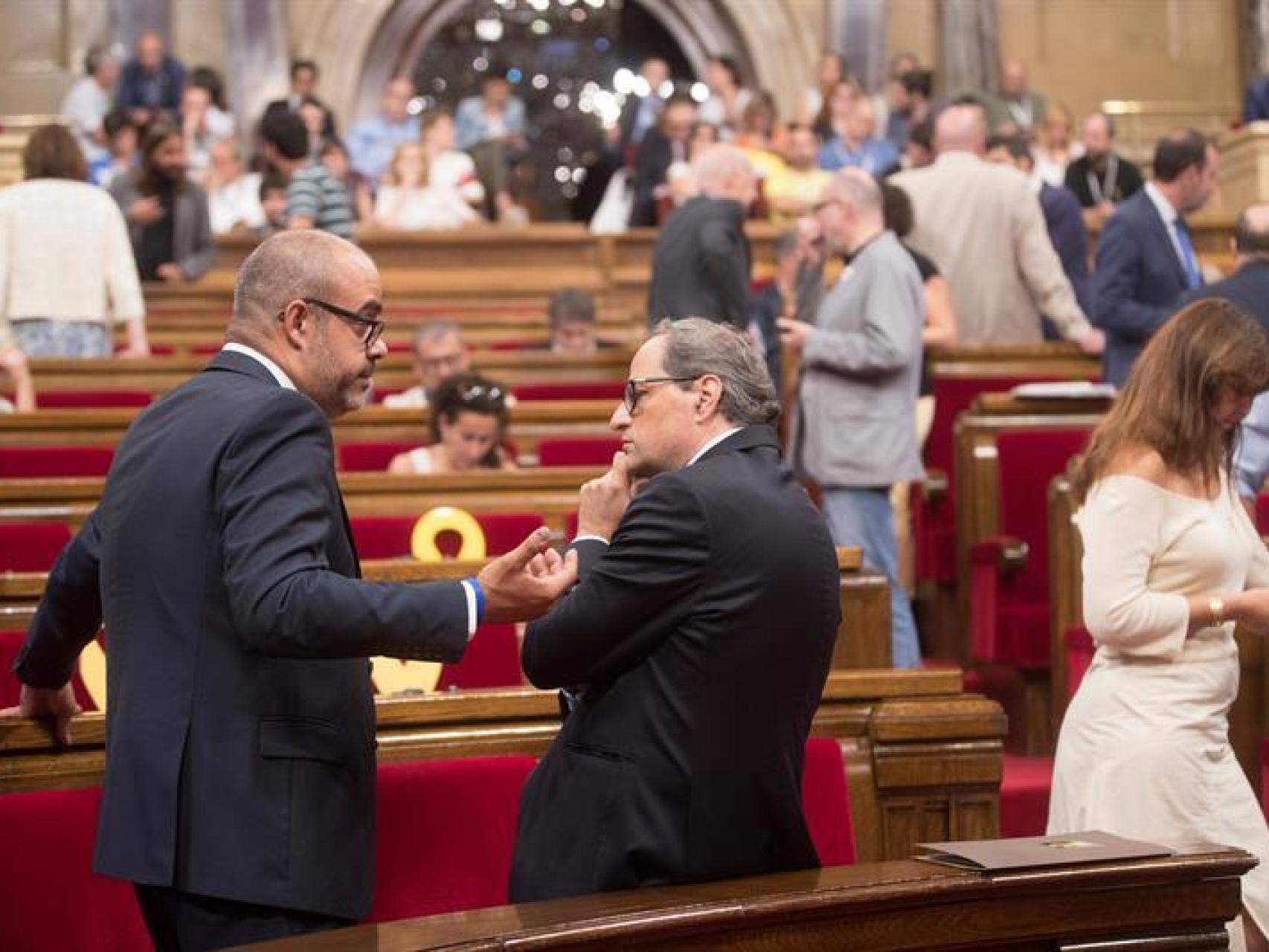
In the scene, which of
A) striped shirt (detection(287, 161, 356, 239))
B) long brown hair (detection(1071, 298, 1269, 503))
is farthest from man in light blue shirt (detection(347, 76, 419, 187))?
long brown hair (detection(1071, 298, 1269, 503))

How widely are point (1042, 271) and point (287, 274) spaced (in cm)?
565

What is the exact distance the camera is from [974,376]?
761cm

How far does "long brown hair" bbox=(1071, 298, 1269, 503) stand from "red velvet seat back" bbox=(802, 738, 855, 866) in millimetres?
771

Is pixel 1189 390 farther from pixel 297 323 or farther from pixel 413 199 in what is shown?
pixel 413 199

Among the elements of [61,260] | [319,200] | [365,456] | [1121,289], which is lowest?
[365,456]

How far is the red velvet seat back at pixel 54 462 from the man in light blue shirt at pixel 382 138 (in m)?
8.38

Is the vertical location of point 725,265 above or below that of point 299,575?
above

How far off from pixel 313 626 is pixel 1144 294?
4988 millimetres

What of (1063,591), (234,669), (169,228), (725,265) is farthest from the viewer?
(169,228)

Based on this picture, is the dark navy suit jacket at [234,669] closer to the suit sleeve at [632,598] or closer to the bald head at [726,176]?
the suit sleeve at [632,598]

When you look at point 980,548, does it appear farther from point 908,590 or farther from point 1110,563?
point 1110,563

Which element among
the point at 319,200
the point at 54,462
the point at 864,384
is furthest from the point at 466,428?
the point at 319,200

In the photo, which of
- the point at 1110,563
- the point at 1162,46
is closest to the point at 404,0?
the point at 1162,46

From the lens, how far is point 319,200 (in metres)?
8.55
